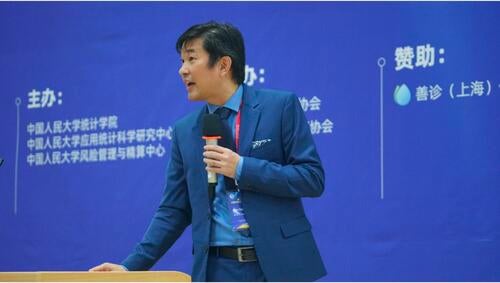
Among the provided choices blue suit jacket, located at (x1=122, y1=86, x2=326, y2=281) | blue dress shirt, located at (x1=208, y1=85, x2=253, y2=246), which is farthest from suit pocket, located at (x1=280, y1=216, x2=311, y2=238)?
blue dress shirt, located at (x1=208, y1=85, x2=253, y2=246)

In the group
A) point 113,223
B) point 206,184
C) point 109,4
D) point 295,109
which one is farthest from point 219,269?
point 109,4

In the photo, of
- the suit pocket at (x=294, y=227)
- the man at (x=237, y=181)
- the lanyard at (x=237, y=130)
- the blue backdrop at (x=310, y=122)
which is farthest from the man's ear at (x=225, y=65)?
the blue backdrop at (x=310, y=122)

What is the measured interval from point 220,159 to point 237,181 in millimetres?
104

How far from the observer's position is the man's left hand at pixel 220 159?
217cm

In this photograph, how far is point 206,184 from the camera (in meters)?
2.38

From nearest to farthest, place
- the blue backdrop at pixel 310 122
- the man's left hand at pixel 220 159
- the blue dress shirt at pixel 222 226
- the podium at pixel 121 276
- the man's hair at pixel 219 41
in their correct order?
the podium at pixel 121 276
the man's left hand at pixel 220 159
the blue dress shirt at pixel 222 226
the man's hair at pixel 219 41
the blue backdrop at pixel 310 122

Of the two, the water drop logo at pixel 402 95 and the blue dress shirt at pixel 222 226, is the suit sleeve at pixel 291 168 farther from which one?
the water drop logo at pixel 402 95

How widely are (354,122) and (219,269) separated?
1.54 meters

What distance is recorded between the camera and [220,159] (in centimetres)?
217

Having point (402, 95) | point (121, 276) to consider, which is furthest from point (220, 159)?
point (402, 95)

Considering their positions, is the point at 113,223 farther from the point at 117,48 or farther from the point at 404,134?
the point at 404,134

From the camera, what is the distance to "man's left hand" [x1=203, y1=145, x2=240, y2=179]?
2172 millimetres

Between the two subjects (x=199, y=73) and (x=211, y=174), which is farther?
(x=199, y=73)

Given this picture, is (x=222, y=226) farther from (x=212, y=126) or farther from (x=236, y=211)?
(x=212, y=126)
